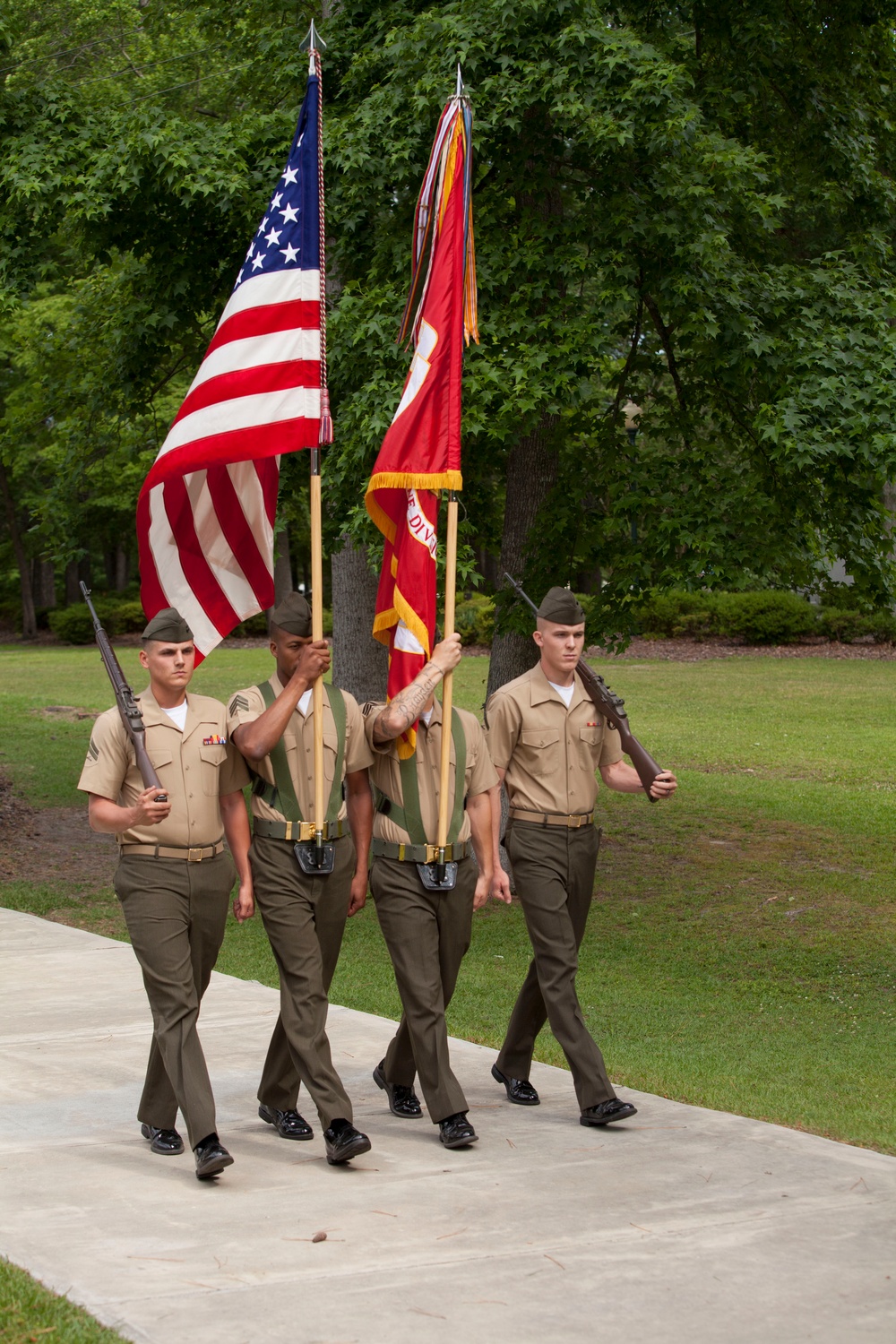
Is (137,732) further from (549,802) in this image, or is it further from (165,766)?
(549,802)

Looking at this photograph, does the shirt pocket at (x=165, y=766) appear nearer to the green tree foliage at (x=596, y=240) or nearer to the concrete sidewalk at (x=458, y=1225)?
the concrete sidewalk at (x=458, y=1225)

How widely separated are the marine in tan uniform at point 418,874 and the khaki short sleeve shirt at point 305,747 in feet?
0.25

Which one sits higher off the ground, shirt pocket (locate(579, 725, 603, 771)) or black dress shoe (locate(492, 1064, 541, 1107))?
shirt pocket (locate(579, 725, 603, 771))

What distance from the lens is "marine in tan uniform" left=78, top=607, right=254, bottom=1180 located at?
5668 millimetres

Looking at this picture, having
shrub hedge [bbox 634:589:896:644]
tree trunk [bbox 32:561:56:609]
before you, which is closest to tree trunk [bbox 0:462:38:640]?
tree trunk [bbox 32:561:56:609]

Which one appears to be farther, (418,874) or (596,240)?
(596,240)

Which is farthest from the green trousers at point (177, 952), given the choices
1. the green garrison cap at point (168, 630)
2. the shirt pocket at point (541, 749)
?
the shirt pocket at point (541, 749)

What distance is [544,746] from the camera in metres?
6.57

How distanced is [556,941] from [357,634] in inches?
289

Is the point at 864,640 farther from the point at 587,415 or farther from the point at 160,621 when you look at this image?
the point at 160,621

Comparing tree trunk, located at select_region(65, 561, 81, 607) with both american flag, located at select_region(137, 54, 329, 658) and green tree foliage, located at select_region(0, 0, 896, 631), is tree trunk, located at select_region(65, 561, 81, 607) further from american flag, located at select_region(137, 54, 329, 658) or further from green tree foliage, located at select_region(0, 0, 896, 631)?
american flag, located at select_region(137, 54, 329, 658)

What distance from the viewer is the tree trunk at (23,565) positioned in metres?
45.4

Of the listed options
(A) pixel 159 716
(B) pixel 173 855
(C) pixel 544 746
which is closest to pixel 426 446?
(C) pixel 544 746

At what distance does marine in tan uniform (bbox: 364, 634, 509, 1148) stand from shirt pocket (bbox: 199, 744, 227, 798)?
605 millimetres
